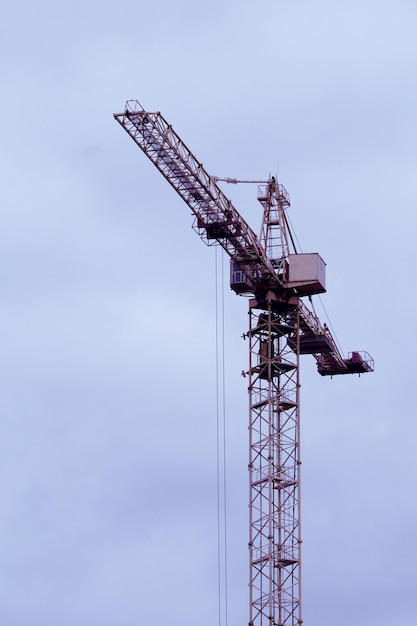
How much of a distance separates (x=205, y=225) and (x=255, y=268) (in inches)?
355

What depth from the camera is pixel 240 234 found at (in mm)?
184125

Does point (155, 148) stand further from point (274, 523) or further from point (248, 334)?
point (274, 523)

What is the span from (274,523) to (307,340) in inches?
723

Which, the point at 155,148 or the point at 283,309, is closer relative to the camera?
the point at 155,148

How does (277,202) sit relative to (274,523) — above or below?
above

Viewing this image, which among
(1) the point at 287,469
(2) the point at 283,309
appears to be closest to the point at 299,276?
(2) the point at 283,309

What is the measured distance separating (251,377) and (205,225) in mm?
16724

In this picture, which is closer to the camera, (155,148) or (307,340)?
(155,148)

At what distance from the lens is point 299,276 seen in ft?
629

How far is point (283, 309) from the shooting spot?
193 m

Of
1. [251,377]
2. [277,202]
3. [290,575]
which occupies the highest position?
[277,202]

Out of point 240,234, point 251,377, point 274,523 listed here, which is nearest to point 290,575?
point 274,523

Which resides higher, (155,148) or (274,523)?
(155,148)

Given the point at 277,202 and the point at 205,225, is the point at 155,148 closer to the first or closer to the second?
the point at 205,225
